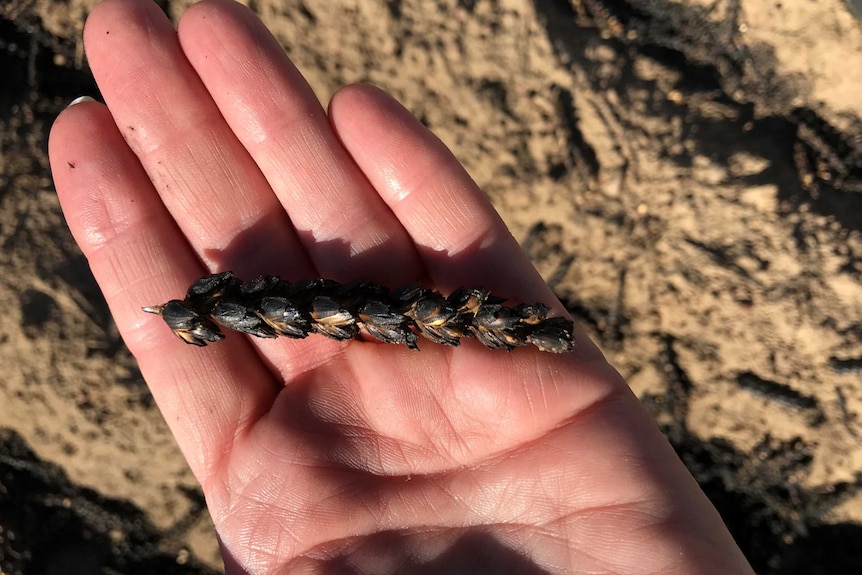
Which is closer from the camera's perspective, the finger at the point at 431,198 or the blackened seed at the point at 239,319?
the blackened seed at the point at 239,319

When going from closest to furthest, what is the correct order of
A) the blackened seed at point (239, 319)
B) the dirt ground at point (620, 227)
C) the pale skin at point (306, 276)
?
the pale skin at point (306, 276) → the blackened seed at point (239, 319) → the dirt ground at point (620, 227)

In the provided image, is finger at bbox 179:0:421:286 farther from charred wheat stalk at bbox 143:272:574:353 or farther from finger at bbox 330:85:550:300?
charred wheat stalk at bbox 143:272:574:353

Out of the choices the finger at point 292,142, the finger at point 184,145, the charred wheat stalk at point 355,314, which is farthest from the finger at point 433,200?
the finger at point 184,145

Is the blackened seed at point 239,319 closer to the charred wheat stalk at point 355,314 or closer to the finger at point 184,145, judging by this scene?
the charred wheat stalk at point 355,314

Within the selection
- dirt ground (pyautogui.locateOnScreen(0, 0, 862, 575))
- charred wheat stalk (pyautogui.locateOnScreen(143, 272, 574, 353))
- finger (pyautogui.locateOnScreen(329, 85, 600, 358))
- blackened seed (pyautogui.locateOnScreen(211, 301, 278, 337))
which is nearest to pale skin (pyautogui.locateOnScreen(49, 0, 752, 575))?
finger (pyautogui.locateOnScreen(329, 85, 600, 358))

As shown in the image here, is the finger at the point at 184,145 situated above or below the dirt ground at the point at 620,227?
above

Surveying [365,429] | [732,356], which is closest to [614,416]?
[365,429]

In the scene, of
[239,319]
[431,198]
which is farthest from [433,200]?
[239,319]
